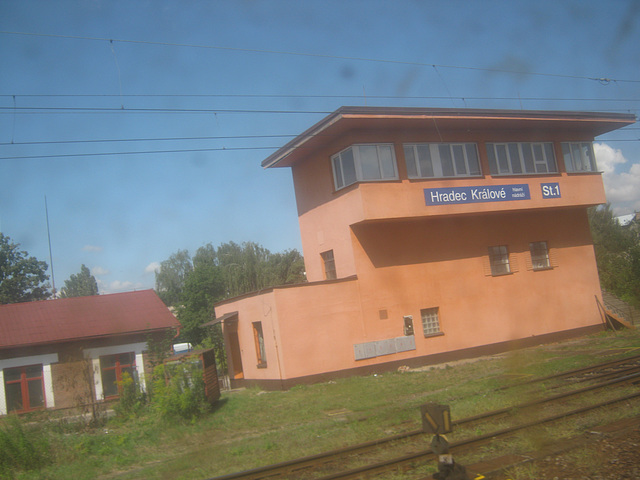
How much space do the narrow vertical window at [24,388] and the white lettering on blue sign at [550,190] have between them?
79.5 feet

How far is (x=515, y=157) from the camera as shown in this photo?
2255 cm

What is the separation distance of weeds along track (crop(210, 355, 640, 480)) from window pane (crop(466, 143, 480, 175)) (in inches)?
422

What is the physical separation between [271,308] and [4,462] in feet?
30.5

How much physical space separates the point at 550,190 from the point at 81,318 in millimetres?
23484

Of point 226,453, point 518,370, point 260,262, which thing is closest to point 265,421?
point 226,453

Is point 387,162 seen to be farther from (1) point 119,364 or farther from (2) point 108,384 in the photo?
(2) point 108,384

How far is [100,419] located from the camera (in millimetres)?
15664

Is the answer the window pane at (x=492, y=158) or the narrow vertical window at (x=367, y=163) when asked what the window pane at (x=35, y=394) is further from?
the window pane at (x=492, y=158)

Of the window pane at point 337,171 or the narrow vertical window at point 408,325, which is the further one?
the window pane at point 337,171

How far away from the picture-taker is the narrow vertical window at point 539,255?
23516 mm

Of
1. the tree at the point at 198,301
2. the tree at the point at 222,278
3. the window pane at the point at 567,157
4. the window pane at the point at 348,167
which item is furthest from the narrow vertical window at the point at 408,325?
the tree at the point at 198,301

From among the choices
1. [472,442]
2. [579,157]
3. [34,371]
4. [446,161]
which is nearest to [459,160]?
[446,161]

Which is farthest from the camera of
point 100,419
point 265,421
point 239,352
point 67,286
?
point 67,286

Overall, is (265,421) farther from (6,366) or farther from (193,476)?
(6,366)
